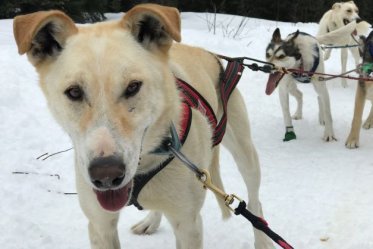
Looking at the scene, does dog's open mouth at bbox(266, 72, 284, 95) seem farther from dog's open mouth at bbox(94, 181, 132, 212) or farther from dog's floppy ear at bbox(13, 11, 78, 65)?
dog's open mouth at bbox(94, 181, 132, 212)

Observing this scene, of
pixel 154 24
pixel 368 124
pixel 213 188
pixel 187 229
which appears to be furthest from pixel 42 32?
pixel 368 124

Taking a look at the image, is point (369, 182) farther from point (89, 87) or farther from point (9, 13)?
point (9, 13)

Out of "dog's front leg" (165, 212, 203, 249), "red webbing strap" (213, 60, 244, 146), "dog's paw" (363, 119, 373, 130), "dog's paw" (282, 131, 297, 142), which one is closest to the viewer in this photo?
"dog's front leg" (165, 212, 203, 249)

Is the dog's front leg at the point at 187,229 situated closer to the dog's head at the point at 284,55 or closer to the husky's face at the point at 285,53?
the dog's head at the point at 284,55

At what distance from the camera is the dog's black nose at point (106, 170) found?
5.67 ft

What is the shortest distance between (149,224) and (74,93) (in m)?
2.06

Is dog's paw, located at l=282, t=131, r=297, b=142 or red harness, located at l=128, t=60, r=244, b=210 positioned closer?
red harness, located at l=128, t=60, r=244, b=210

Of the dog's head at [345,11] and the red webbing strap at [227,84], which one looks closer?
the red webbing strap at [227,84]

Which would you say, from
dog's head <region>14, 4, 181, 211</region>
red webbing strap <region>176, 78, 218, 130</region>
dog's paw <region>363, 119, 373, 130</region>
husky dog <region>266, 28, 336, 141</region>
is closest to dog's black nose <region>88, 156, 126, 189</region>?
dog's head <region>14, 4, 181, 211</region>

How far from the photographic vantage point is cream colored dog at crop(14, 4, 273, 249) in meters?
1.83

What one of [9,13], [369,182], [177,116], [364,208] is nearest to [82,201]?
[177,116]

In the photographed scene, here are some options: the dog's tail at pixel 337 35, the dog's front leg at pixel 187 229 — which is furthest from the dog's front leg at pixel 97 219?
the dog's tail at pixel 337 35

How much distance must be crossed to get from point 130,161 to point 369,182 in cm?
354

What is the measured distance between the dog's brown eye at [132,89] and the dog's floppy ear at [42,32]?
1.32ft
